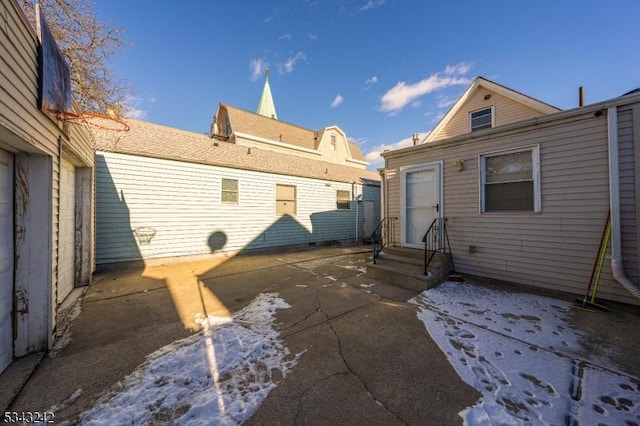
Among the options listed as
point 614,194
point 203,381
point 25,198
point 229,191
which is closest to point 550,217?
point 614,194

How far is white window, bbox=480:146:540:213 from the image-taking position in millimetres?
4664

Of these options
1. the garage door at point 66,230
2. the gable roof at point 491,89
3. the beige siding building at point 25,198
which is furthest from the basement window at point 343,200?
the beige siding building at point 25,198

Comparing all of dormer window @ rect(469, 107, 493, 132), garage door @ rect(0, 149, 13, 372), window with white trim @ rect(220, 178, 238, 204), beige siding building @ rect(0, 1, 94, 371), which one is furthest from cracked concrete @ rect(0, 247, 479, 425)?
dormer window @ rect(469, 107, 493, 132)

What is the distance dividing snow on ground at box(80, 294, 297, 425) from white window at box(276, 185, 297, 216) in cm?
668

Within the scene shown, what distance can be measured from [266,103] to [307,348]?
28371mm

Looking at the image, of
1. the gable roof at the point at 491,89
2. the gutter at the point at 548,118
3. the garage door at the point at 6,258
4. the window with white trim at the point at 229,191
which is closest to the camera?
the garage door at the point at 6,258

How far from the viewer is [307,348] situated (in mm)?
2779

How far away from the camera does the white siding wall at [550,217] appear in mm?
4047

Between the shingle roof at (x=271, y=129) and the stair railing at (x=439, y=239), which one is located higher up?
the shingle roof at (x=271, y=129)

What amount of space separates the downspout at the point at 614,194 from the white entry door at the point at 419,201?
2667mm

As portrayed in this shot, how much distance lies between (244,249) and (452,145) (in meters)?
7.30

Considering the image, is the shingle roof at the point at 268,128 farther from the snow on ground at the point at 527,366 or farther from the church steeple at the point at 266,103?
the snow on ground at the point at 527,366

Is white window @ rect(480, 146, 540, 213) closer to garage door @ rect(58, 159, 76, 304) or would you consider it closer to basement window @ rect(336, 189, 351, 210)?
basement window @ rect(336, 189, 351, 210)

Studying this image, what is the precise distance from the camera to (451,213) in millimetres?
5645
